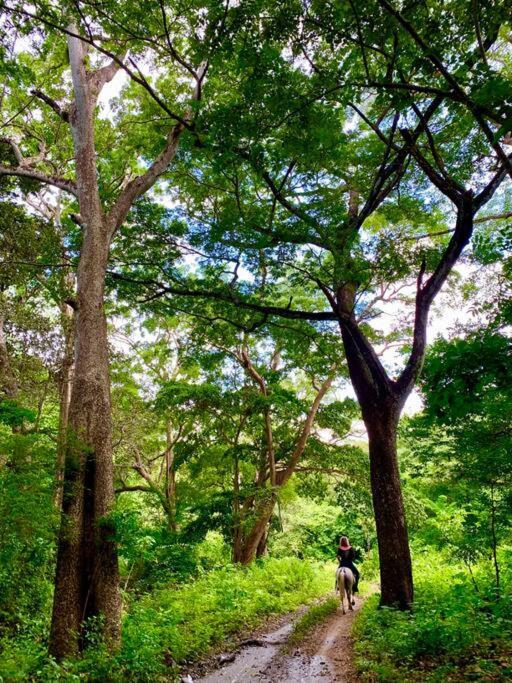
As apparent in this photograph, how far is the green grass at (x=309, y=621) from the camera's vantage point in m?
6.79

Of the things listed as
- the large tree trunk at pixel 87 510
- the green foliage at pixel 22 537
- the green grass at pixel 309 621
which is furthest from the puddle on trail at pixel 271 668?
the green foliage at pixel 22 537

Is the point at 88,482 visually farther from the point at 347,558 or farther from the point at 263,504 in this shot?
the point at 263,504

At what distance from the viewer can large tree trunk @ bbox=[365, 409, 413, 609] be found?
6676 millimetres

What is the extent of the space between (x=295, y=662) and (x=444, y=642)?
229 centimetres

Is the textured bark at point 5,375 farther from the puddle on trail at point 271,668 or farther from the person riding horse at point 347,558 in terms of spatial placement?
the person riding horse at point 347,558

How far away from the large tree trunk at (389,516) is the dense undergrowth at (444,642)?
0.46 meters

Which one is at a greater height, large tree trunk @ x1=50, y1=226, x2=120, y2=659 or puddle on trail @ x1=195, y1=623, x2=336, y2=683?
large tree trunk @ x1=50, y1=226, x2=120, y2=659

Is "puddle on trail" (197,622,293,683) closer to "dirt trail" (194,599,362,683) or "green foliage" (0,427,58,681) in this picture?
"dirt trail" (194,599,362,683)

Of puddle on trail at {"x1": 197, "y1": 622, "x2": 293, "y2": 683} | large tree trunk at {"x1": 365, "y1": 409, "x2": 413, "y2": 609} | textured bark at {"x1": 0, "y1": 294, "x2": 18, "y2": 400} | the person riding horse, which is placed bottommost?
puddle on trail at {"x1": 197, "y1": 622, "x2": 293, "y2": 683}

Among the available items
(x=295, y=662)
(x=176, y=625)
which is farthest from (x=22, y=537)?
(x=295, y=662)

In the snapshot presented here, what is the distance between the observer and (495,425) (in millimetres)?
5758

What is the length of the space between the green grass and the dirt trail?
0.11 meters

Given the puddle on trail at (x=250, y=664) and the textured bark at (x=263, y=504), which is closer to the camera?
the puddle on trail at (x=250, y=664)

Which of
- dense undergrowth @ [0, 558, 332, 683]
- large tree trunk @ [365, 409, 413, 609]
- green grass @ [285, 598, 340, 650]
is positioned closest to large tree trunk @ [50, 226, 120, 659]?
dense undergrowth @ [0, 558, 332, 683]
